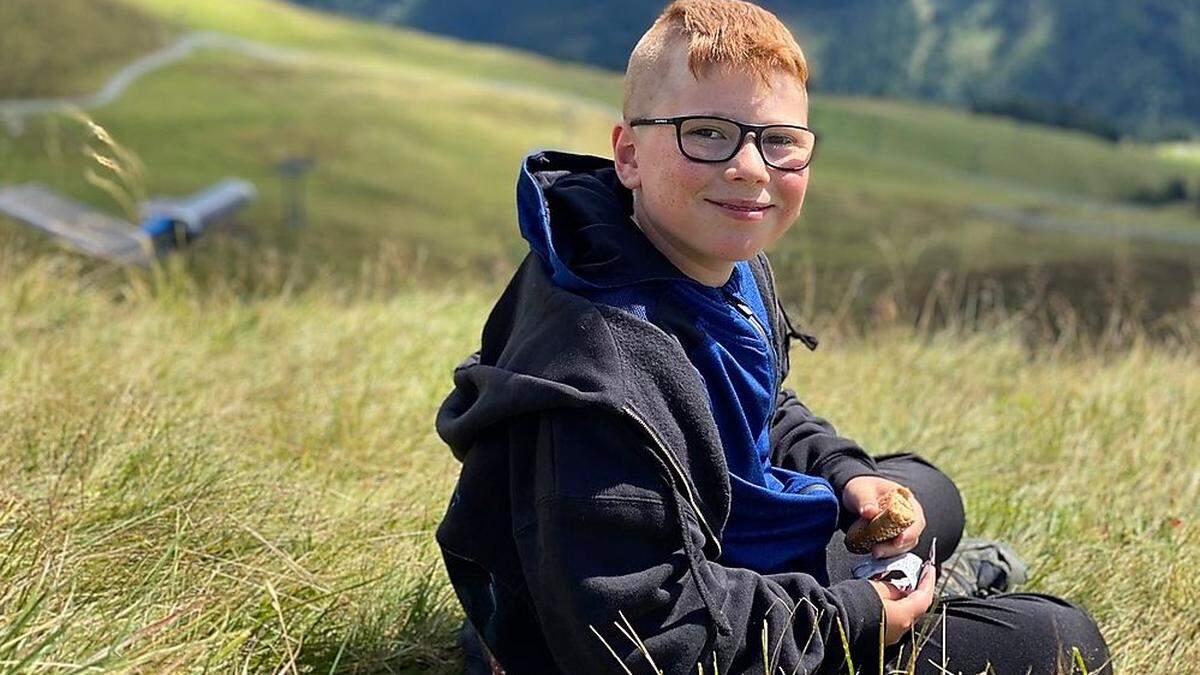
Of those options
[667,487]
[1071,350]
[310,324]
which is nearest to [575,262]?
[667,487]

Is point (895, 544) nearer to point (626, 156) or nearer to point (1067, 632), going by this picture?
point (1067, 632)

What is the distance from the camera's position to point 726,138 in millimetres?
2066

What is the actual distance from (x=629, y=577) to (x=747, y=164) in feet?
2.31

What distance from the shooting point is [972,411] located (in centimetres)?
455

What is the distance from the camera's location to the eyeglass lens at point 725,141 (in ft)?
6.70

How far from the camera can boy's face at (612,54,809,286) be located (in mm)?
2041

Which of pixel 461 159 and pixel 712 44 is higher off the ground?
pixel 712 44

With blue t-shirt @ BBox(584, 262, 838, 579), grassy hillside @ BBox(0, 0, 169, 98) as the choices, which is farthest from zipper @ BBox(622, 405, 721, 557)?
grassy hillside @ BBox(0, 0, 169, 98)

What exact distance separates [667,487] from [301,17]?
8185cm

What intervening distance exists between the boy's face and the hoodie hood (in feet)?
0.18

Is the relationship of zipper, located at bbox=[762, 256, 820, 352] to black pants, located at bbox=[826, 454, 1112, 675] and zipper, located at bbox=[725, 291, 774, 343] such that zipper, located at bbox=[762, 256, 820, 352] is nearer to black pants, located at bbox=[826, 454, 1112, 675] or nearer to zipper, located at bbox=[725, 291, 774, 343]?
zipper, located at bbox=[725, 291, 774, 343]

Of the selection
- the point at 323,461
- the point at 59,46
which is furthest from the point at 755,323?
the point at 59,46

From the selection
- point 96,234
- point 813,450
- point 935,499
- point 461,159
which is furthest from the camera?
point 461,159

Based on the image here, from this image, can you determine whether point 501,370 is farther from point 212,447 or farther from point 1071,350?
point 1071,350
